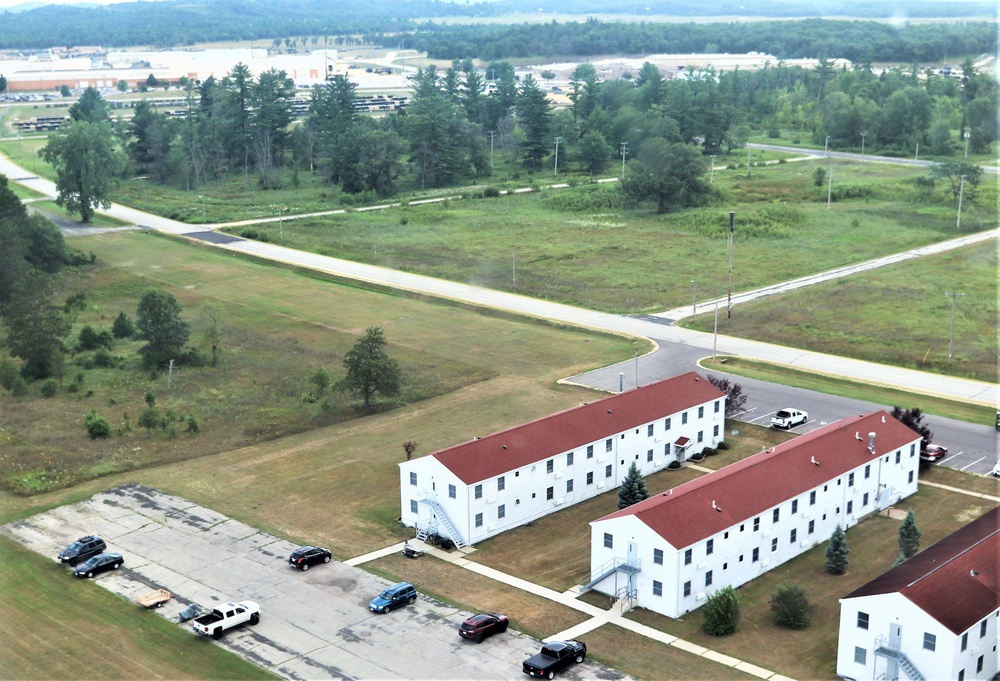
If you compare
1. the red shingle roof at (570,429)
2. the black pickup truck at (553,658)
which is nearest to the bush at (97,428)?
the red shingle roof at (570,429)

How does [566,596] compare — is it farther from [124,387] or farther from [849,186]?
[849,186]

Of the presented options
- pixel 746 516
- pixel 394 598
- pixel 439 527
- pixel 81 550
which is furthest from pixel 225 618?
pixel 746 516

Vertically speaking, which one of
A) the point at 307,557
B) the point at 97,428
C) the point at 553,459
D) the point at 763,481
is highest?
the point at 763,481

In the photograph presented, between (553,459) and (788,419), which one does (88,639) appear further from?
(788,419)

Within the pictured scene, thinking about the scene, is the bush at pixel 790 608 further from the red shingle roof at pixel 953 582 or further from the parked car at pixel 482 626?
the parked car at pixel 482 626

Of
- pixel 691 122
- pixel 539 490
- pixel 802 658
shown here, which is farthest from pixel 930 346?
pixel 691 122

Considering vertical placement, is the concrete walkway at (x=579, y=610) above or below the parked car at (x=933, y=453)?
below
